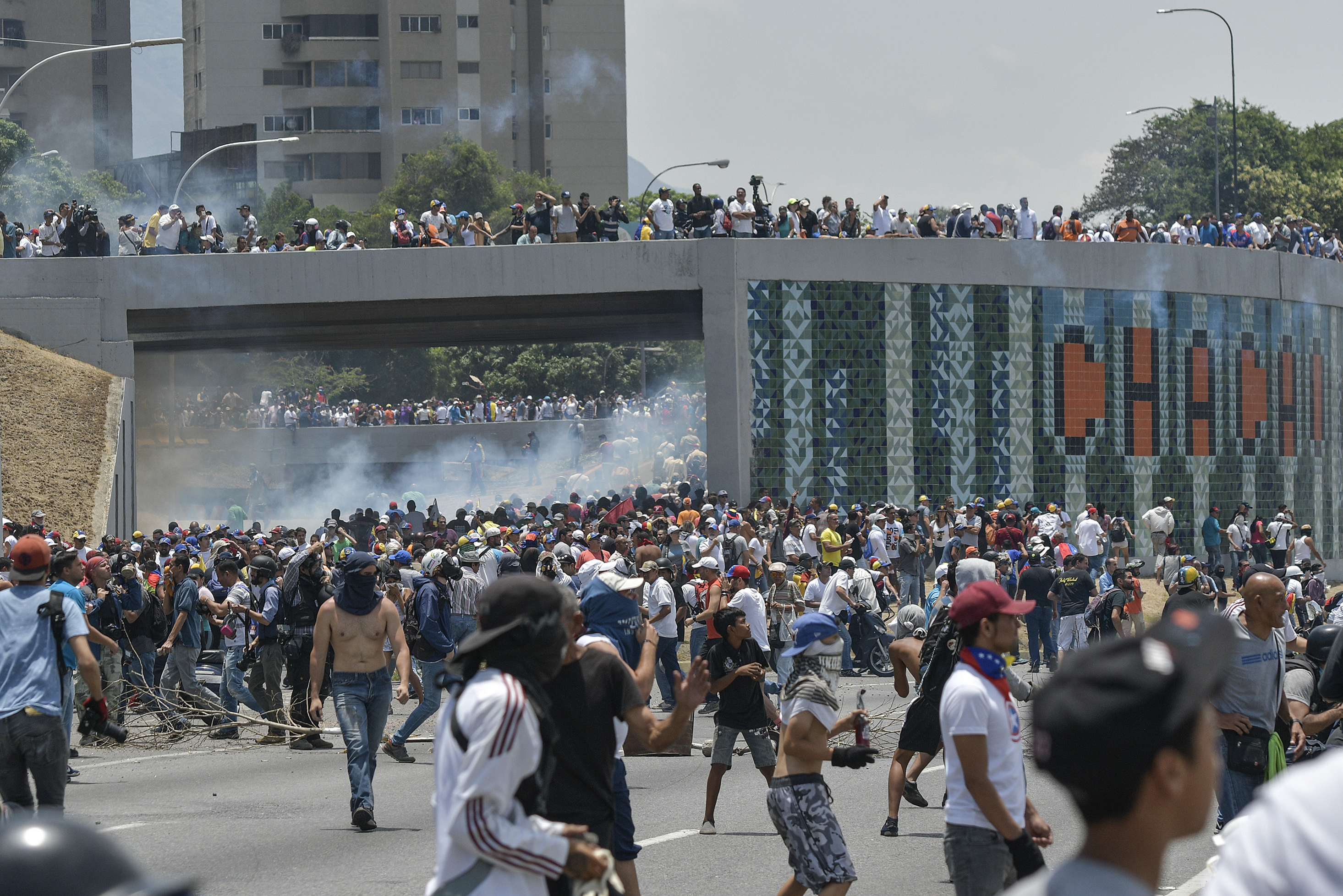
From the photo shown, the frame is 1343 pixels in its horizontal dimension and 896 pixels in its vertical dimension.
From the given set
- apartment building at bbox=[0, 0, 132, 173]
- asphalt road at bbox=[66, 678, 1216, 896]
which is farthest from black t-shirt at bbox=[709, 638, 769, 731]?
apartment building at bbox=[0, 0, 132, 173]

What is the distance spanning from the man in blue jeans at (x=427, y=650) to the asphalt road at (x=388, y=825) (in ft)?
0.82

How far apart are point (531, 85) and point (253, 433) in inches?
1899

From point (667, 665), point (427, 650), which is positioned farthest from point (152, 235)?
point (427, 650)

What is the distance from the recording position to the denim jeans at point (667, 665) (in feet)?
48.4

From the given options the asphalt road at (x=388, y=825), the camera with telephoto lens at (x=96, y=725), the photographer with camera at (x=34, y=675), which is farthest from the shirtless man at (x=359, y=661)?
the photographer with camera at (x=34, y=675)

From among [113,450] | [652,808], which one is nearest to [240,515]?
[113,450]

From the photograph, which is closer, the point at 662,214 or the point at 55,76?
the point at 662,214

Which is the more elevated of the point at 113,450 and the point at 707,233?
the point at 707,233

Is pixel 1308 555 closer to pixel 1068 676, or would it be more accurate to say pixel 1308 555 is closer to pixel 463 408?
pixel 1068 676

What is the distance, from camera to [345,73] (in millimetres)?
89500

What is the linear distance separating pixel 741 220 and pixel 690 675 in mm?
27105

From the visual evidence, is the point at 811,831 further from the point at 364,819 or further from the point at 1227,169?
the point at 1227,169

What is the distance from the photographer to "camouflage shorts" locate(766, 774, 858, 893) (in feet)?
20.4

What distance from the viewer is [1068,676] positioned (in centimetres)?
234
